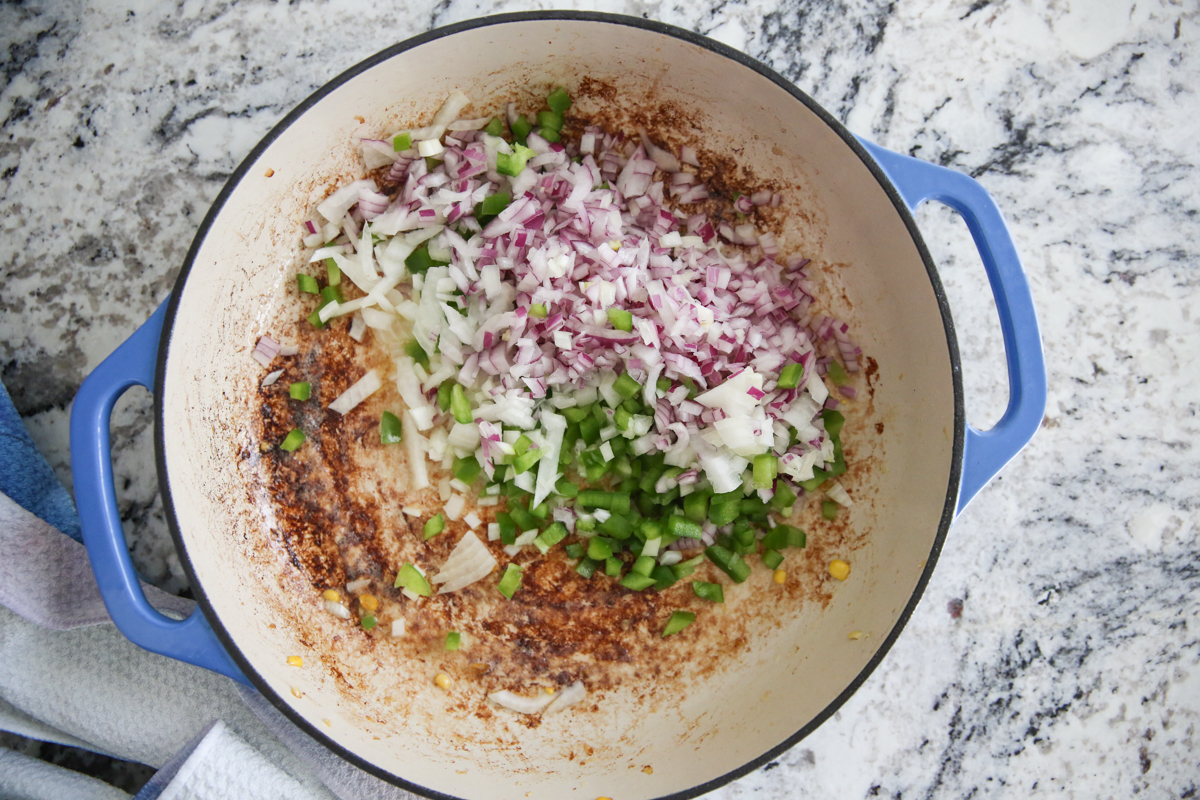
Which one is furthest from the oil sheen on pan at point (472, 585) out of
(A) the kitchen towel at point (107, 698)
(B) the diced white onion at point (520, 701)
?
(A) the kitchen towel at point (107, 698)

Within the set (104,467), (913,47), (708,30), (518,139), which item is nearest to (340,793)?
(104,467)

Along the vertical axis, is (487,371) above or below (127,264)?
below

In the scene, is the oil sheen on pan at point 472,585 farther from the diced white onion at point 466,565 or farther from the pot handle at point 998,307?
the pot handle at point 998,307

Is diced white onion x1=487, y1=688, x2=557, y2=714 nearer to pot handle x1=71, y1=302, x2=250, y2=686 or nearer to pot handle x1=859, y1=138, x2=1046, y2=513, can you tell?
pot handle x1=71, y1=302, x2=250, y2=686

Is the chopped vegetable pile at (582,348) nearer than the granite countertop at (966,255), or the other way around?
the chopped vegetable pile at (582,348)

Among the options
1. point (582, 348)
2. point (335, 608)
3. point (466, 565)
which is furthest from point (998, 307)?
point (335, 608)

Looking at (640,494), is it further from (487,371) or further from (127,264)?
(127,264)
